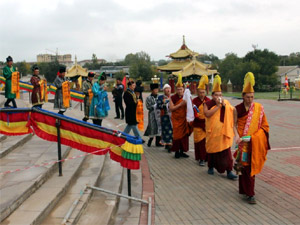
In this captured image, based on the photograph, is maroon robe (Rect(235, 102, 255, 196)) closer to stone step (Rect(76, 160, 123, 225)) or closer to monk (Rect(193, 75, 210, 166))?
monk (Rect(193, 75, 210, 166))

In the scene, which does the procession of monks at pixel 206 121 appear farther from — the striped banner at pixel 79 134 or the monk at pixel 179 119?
the striped banner at pixel 79 134

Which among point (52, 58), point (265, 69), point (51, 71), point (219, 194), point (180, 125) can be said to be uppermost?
point (52, 58)

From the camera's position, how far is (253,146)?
477cm

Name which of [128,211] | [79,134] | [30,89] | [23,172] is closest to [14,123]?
[23,172]

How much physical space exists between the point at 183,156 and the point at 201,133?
112 centimetres

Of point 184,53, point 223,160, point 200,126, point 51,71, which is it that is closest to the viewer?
point 223,160

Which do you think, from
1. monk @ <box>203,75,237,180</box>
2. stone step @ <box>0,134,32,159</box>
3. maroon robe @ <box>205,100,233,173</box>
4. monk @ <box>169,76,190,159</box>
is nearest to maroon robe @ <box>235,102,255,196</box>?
monk @ <box>203,75,237,180</box>

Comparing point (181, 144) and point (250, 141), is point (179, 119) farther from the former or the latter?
point (250, 141)

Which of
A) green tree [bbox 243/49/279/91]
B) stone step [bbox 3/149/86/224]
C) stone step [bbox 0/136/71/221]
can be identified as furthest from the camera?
green tree [bbox 243/49/279/91]

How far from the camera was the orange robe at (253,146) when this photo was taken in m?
4.78

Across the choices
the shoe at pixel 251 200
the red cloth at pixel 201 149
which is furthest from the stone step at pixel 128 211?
the red cloth at pixel 201 149

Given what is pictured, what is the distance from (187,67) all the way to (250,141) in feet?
118

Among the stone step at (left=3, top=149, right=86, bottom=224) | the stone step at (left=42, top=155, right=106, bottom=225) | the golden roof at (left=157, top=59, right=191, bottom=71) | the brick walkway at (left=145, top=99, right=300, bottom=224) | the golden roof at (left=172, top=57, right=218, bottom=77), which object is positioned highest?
the golden roof at (left=157, top=59, right=191, bottom=71)

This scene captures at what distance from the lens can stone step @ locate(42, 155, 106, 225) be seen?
148 inches
